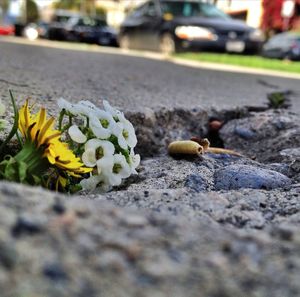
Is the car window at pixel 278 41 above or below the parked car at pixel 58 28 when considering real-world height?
above

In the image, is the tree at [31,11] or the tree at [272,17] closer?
the tree at [272,17]

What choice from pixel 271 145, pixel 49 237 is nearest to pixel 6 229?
pixel 49 237

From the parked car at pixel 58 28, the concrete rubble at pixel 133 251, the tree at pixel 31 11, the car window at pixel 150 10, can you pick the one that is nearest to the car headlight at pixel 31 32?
the parked car at pixel 58 28

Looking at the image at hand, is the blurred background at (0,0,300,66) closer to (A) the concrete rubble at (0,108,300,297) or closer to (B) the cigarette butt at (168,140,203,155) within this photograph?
(B) the cigarette butt at (168,140,203,155)

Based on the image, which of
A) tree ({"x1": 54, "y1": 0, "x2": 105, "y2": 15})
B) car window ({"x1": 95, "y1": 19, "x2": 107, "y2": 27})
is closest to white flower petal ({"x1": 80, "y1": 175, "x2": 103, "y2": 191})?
car window ({"x1": 95, "y1": 19, "x2": 107, "y2": 27})

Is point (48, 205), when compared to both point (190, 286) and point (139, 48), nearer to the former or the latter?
point (190, 286)

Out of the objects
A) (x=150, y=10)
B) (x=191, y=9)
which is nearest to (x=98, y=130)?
(x=191, y=9)

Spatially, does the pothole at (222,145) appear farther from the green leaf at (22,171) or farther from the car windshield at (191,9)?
the car windshield at (191,9)
